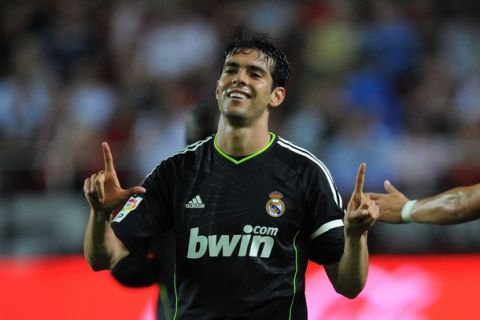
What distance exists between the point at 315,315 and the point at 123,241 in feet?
6.94

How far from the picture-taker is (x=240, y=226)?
170 inches

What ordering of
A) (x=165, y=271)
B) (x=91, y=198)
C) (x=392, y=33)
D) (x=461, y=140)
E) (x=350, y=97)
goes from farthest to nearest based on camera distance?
(x=392, y=33) < (x=350, y=97) < (x=461, y=140) < (x=165, y=271) < (x=91, y=198)

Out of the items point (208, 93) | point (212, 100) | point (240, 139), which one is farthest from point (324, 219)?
point (208, 93)

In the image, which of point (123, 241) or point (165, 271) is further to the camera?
point (165, 271)

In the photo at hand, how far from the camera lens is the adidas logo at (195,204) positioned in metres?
4.38

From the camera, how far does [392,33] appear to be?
34.7 feet

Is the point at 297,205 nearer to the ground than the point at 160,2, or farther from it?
nearer to the ground

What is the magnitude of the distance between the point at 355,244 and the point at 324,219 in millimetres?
206

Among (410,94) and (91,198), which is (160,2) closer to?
(410,94)

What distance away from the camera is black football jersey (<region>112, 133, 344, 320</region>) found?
4281 millimetres

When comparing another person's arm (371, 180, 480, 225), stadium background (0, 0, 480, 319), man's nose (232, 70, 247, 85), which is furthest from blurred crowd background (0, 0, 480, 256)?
man's nose (232, 70, 247, 85)

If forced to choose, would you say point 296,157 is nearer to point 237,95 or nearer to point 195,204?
point 237,95

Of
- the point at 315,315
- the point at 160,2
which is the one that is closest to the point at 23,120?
the point at 160,2

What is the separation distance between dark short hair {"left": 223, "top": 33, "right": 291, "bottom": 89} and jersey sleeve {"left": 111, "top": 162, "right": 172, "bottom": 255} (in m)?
0.60
